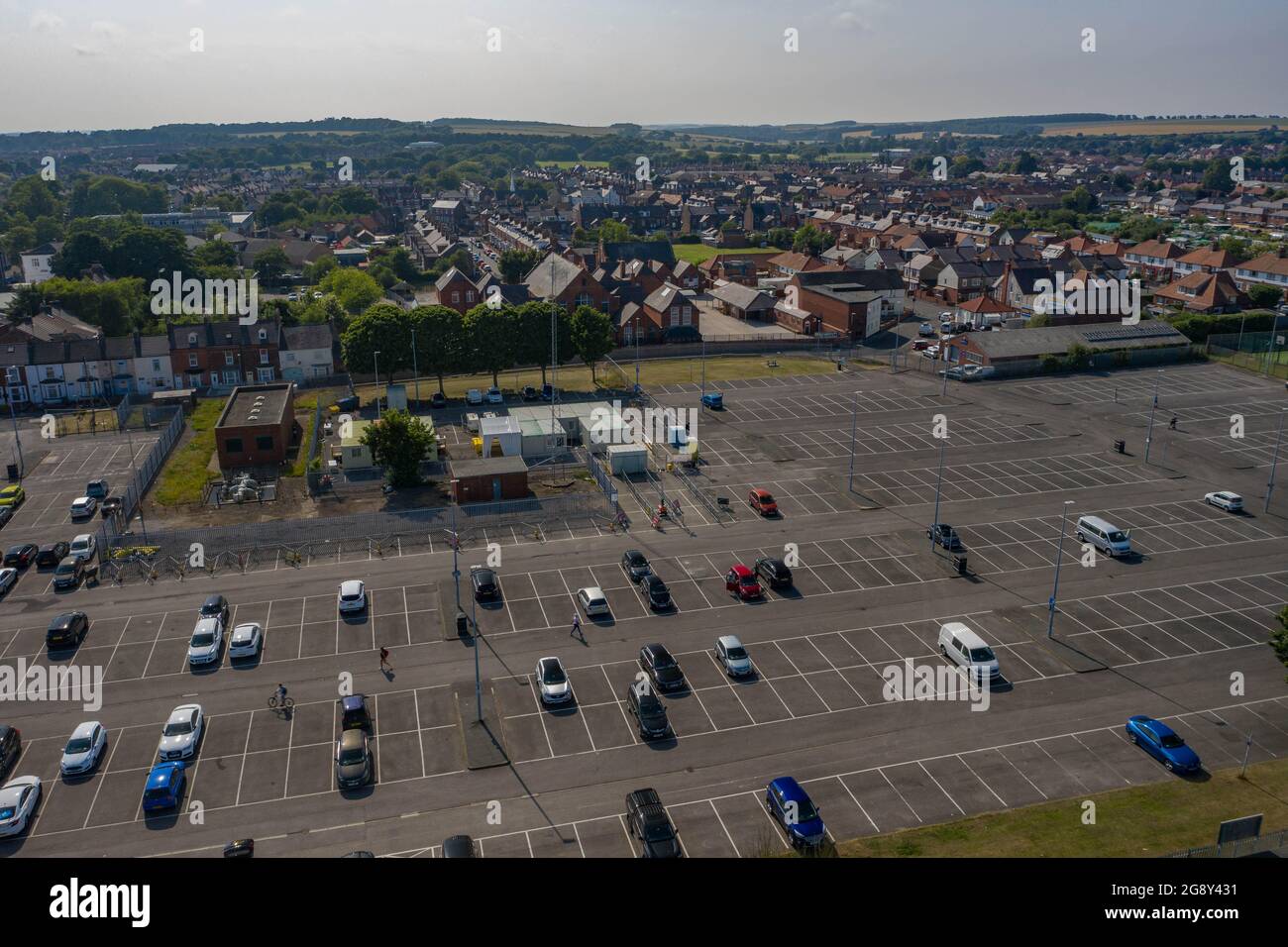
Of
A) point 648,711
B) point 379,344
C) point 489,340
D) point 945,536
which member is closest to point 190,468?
point 379,344

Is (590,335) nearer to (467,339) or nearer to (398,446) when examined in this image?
(467,339)

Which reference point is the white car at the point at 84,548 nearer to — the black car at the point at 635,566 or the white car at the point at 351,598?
the white car at the point at 351,598

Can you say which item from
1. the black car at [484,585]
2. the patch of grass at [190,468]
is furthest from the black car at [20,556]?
the black car at [484,585]

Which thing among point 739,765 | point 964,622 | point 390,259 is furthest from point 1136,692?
point 390,259

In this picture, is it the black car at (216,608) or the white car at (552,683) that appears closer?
the white car at (552,683)

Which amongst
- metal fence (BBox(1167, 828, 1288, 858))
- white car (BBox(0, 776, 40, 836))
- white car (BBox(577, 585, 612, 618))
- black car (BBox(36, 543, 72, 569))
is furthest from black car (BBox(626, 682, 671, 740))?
black car (BBox(36, 543, 72, 569))

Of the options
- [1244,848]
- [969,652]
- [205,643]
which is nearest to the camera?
[1244,848]
